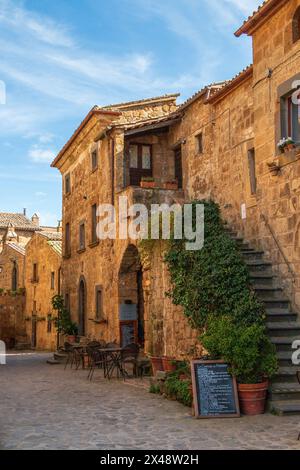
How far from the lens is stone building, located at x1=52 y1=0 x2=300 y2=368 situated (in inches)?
394

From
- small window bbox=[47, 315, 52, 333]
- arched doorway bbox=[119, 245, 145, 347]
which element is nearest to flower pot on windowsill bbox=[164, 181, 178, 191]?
arched doorway bbox=[119, 245, 145, 347]

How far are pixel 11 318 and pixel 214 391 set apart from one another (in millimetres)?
25498

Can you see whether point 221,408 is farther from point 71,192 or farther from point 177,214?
point 71,192

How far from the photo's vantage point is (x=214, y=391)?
25.7 ft

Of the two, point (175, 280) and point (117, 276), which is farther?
point (117, 276)

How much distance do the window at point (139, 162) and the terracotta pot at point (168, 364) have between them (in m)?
8.29

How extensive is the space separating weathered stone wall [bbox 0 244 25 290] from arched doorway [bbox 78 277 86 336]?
12900mm

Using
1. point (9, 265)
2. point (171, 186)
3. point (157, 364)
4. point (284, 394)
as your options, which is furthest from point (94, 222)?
point (9, 265)

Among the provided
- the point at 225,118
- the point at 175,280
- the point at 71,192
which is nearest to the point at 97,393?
the point at 175,280

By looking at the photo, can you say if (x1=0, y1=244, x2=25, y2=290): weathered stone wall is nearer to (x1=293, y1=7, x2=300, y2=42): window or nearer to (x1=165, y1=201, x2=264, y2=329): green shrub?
(x1=165, y1=201, x2=264, y2=329): green shrub

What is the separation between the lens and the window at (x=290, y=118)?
32.5 ft

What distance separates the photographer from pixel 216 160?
14.2 meters

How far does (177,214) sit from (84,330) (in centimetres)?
1043
